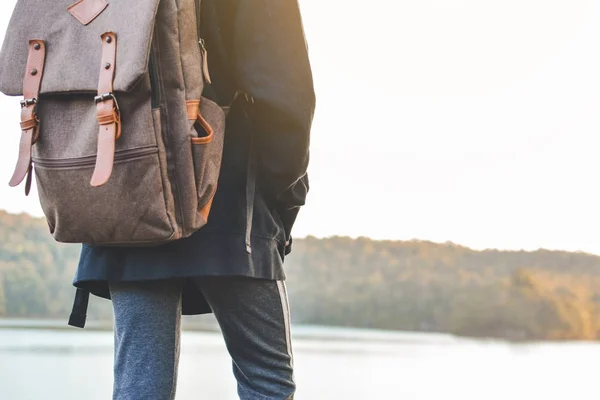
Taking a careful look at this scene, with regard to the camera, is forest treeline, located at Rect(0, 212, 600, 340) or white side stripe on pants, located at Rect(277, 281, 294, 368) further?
forest treeline, located at Rect(0, 212, 600, 340)

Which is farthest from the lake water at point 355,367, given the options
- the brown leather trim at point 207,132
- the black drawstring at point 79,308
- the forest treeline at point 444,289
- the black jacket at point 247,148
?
the brown leather trim at point 207,132

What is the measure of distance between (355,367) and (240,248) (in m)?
2.65

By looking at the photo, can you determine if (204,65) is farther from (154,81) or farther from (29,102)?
(29,102)

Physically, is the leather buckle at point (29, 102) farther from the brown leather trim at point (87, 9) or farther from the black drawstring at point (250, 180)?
the black drawstring at point (250, 180)

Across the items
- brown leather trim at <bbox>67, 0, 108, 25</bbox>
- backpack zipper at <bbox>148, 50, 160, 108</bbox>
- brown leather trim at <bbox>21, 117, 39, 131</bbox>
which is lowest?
brown leather trim at <bbox>21, 117, 39, 131</bbox>

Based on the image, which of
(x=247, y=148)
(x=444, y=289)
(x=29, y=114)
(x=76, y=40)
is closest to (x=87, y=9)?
(x=76, y=40)

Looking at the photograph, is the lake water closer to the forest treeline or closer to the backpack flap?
the forest treeline

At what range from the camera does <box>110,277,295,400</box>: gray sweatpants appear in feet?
3.05

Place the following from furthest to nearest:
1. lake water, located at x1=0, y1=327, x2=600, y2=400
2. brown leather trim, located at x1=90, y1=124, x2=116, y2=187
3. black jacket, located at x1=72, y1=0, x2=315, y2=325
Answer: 1. lake water, located at x1=0, y1=327, x2=600, y2=400
2. black jacket, located at x1=72, y1=0, x2=315, y2=325
3. brown leather trim, located at x1=90, y1=124, x2=116, y2=187

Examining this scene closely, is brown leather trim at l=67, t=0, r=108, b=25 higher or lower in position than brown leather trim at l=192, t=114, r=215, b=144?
higher

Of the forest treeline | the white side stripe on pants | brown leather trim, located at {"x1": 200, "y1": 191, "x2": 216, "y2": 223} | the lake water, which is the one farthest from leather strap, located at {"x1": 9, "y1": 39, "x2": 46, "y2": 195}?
the forest treeline

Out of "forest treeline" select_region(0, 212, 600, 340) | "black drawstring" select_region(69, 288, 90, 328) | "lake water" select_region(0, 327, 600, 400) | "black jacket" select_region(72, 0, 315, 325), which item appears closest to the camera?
"black jacket" select_region(72, 0, 315, 325)

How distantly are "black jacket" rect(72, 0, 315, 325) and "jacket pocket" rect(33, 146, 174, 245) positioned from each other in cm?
6

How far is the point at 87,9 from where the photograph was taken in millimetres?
893
